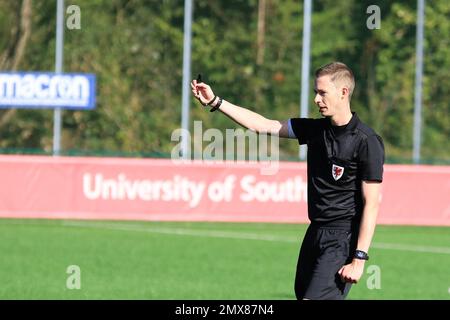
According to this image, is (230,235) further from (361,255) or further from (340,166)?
(361,255)

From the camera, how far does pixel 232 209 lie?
1023 inches

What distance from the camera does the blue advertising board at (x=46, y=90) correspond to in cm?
3059

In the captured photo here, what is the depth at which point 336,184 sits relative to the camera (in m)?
7.74

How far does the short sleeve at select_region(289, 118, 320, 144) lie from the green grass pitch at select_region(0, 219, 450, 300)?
594cm

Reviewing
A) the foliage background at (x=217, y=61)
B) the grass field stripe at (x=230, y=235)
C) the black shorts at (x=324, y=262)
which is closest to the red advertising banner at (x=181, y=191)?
the grass field stripe at (x=230, y=235)

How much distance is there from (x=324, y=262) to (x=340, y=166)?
2.07 ft

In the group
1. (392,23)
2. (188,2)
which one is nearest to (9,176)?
(188,2)

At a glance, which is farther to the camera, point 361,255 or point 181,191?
point 181,191

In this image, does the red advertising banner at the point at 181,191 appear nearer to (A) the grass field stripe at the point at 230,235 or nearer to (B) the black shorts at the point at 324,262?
(A) the grass field stripe at the point at 230,235

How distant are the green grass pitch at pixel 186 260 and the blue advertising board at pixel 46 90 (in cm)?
556

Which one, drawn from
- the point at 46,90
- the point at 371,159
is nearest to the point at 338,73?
the point at 371,159

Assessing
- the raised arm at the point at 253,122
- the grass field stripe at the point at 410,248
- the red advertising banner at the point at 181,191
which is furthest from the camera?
the red advertising banner at the point at 181,191

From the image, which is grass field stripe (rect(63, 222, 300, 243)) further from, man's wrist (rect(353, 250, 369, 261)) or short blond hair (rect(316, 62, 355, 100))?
short blond hair (rect(316, 62, 355, 100))

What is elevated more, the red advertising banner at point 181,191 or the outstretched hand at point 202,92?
the outstretched hand at point 202,92
